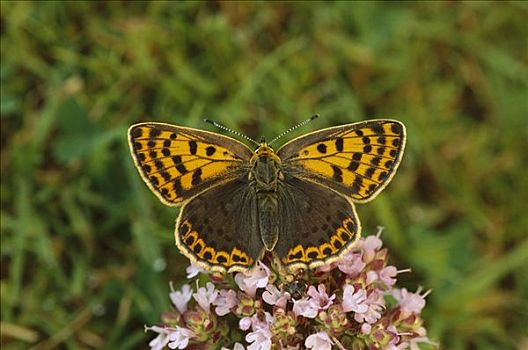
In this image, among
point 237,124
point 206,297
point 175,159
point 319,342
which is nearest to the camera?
point 319,342

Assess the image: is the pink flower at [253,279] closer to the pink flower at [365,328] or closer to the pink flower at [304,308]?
the pink flower at [304,308]

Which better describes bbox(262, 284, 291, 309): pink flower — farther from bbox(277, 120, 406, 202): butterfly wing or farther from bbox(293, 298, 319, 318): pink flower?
bbox(277, 120, 406, 202): butterfly wing

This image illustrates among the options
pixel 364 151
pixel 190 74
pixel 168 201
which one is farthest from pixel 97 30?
pixel 364 151

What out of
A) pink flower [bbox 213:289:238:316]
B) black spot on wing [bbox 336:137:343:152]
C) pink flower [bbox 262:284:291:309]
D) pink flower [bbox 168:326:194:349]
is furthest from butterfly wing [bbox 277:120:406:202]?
pink flower [bbox 168:326:194:349]

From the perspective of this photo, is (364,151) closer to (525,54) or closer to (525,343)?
(525,343)

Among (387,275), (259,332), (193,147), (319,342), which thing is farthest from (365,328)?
(193,147)

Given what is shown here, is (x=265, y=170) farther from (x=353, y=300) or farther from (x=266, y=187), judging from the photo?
(x=353, y=300)
